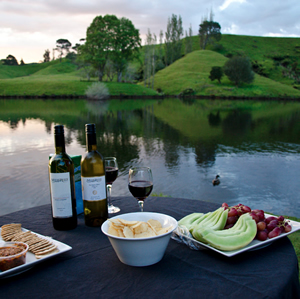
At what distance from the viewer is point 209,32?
106125mm

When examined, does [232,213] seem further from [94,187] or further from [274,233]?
[94,187]

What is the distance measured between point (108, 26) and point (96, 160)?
68.7 metres

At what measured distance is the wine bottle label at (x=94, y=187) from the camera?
1.78 m

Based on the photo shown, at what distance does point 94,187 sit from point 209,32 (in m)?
114

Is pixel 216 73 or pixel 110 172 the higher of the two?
pixel 216 73

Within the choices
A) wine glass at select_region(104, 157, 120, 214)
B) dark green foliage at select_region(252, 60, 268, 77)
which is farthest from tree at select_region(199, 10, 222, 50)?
wine glass at select_region(104, 157, 120, 214)

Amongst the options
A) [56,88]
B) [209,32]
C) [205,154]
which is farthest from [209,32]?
[205,154]

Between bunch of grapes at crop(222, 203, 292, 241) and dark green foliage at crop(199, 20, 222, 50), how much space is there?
111 metres

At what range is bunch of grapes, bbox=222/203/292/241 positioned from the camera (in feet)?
5.13

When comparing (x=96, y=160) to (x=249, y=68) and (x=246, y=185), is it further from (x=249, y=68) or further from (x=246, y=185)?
(x=249, y=68)

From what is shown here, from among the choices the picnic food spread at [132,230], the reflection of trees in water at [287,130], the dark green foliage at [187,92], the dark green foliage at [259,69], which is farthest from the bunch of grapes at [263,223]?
the dark green foliage at [259,69]

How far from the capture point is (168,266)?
4.56ft

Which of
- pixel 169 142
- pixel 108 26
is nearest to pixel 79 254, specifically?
pixel 169 142

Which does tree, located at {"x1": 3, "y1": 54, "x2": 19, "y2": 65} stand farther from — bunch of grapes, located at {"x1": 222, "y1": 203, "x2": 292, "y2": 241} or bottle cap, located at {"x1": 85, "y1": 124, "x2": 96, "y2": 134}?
bunch of grapes, located at {"x1": 222, "y1": 203, "x2": 292, "y2": 241}
